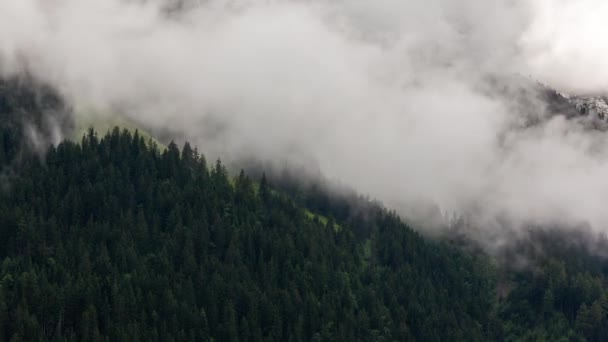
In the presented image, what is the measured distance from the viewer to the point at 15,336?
7864 inches
